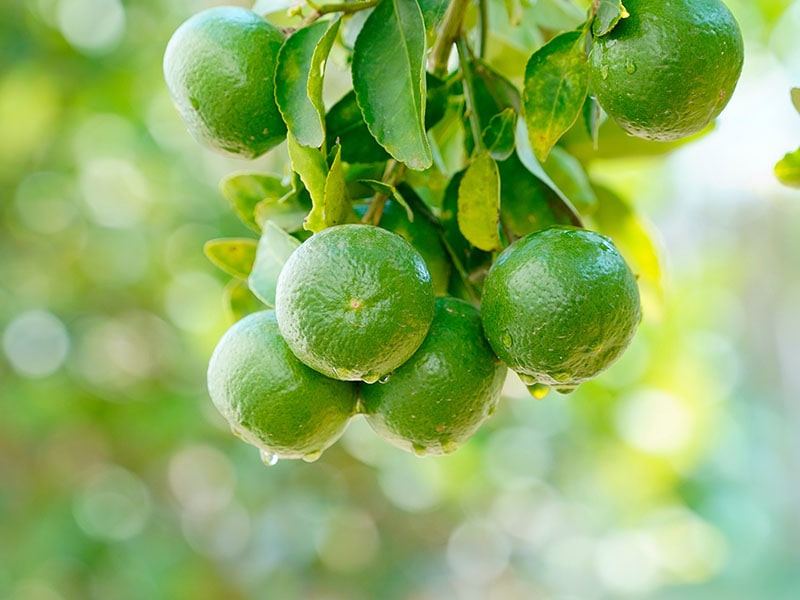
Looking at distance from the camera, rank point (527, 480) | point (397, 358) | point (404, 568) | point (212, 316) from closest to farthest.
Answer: point (397, 358)
point (212, 316)
point (527, 480)
point (404, 568)

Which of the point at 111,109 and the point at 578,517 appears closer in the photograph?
the point at 111,109

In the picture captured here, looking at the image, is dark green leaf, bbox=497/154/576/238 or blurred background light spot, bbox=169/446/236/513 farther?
blurred background light spot, bbox=169/446/236/513

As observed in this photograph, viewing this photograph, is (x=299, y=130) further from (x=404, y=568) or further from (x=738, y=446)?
(x=738, y=446)

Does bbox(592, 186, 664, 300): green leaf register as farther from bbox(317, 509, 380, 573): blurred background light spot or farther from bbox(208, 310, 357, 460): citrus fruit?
bbox(317, 509, 380, 573): blurred background light spot

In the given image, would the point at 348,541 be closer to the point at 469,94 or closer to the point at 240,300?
the point at 240,300

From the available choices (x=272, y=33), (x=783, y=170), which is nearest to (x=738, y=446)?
(x=783, y=170)

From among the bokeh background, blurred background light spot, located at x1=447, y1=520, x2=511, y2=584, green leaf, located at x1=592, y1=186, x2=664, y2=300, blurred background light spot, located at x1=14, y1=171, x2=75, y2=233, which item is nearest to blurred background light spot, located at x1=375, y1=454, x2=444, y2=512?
the bokeh background
